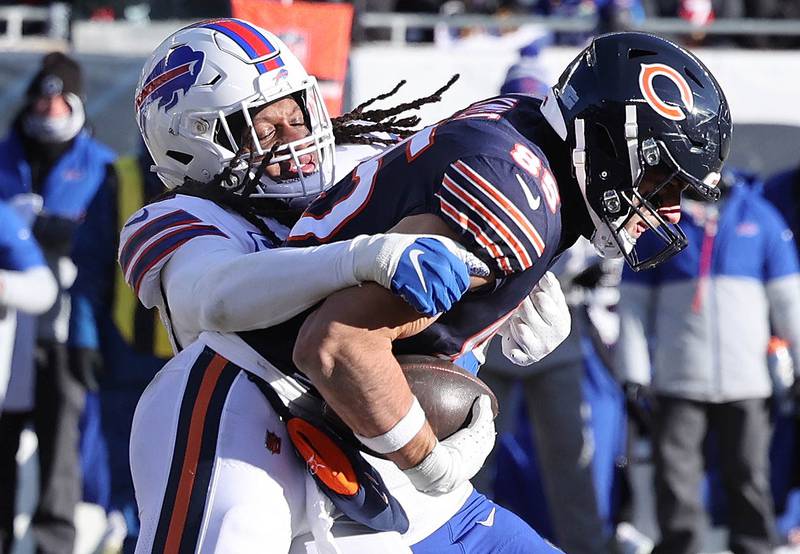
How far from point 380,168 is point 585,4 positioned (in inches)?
251

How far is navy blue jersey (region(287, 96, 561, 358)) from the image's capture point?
8.37 ft

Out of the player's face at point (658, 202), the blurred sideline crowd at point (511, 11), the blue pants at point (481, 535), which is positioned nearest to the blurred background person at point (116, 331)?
the blue pants at point (481, 535)

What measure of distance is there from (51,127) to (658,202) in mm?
3822

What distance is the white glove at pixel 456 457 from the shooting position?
2.65m

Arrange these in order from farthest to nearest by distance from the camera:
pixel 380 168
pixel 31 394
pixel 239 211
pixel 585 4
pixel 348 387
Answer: pixel 585 4 → pixel 31 394 → pixel 239 211 → pixel 380 168 → pixel 348 387

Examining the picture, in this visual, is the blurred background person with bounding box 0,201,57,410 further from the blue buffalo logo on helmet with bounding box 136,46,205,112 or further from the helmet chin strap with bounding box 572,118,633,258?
the helmet chin strap with bounding box 572,118,633,258

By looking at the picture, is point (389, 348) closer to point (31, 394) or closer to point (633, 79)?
point (633, 79)

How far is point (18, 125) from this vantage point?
20.2 ft

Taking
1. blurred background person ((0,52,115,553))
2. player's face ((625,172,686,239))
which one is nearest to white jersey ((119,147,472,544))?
player's face ((625,172,686,239))

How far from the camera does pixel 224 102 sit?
10.2ft

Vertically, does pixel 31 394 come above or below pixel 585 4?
below

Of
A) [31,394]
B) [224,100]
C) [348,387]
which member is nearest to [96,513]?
[31,394]

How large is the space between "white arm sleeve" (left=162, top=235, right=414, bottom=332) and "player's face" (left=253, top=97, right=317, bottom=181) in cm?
33

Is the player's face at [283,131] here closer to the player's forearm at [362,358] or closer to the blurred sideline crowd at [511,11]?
the player's forearm at [362,358]
